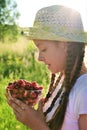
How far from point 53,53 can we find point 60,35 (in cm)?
11

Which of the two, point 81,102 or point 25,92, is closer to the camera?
point 81,102

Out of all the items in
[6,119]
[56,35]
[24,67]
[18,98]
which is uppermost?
[56,35]

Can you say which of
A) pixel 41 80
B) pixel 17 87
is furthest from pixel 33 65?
pixel 17 87

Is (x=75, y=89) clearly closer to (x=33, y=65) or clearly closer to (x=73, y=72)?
(x=73, y=72)

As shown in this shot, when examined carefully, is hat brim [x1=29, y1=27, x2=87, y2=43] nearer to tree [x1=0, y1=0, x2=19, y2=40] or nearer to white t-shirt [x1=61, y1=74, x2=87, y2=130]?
white t-shirt [x1=61, y1=74, x2=87, y2=130]

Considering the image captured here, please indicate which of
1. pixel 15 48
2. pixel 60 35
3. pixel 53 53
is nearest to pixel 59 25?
pixel 60 35

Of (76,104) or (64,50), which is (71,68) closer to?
(64,50)

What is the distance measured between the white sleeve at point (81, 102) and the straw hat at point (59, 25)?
31 centimetres

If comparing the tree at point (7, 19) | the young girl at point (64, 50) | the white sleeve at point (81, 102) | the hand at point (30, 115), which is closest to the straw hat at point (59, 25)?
the young girl at point (64, 50)

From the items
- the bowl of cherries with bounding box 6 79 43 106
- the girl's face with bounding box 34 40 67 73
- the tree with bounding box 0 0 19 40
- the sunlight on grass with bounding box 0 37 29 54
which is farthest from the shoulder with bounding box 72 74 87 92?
the tree with bounding box 0 0 19 40

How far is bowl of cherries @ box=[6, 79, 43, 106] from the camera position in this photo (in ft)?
11.0

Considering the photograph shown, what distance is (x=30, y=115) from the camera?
3.15 metres

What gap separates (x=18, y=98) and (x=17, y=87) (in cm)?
16

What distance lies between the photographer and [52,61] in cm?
303
